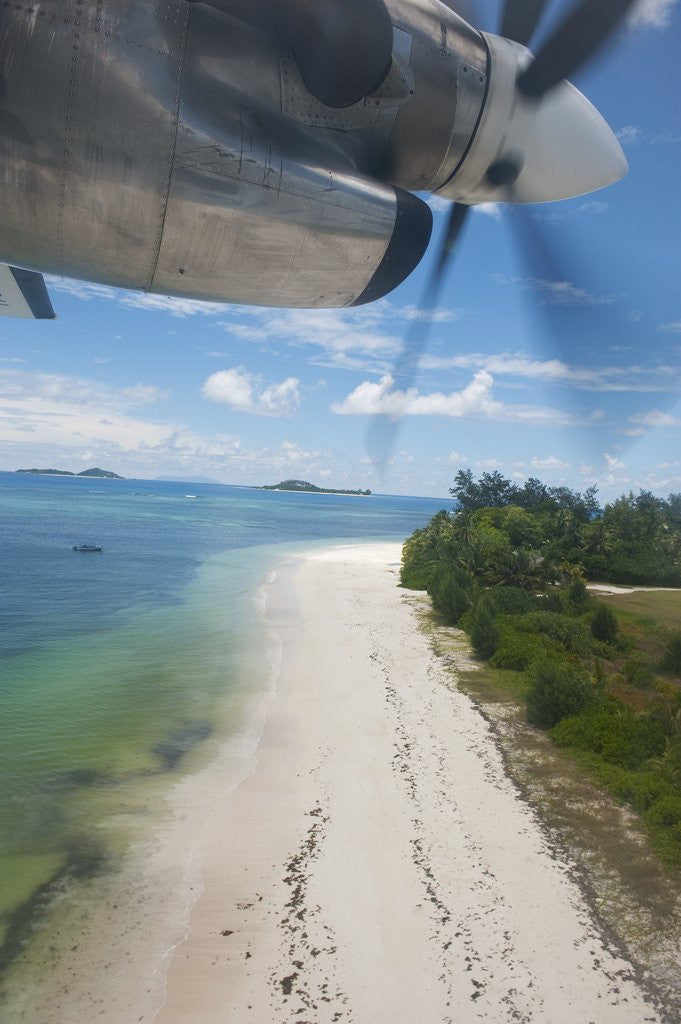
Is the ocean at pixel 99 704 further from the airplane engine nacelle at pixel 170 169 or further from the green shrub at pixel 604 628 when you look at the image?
the green shrub at pixel 604 628

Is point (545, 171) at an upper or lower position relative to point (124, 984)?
upper

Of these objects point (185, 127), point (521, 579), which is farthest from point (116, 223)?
point (521, 579)

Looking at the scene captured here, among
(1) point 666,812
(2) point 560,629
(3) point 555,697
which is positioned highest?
(2) point 560,629

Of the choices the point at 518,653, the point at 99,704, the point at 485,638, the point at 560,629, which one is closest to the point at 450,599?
the point at 560,629

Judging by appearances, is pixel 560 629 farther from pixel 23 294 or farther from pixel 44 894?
pixel 23 294

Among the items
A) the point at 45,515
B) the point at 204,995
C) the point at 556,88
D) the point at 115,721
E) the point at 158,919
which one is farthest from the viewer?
the point at 45,515

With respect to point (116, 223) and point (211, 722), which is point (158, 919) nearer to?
point (211, 722)

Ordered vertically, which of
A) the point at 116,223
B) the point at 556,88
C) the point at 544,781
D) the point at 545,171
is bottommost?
the point at 544,781
